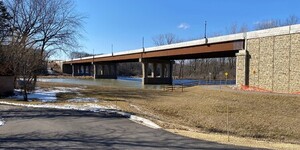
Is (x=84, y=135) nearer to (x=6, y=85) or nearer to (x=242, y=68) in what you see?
(x=6, y=85)

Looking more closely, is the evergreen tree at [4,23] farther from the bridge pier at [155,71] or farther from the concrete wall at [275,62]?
the bridge pier at [155,71]

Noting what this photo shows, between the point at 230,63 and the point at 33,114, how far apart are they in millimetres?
116133

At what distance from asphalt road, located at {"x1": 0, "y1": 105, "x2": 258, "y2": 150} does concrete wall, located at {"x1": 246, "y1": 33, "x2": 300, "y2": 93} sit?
20698 millimetres

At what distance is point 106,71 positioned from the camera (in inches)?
5384

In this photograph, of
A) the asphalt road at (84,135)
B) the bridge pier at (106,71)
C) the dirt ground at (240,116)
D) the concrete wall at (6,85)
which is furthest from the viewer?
the bridge pier at (106,71)

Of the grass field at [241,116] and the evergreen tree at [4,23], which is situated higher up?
the evergreen tree at [4,23]

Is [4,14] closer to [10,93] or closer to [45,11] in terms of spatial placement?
[45,11]

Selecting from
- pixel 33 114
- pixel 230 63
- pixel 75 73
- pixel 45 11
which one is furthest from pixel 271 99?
pixel 75 73

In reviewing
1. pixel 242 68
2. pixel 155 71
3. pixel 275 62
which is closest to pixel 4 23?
pixel 242 68

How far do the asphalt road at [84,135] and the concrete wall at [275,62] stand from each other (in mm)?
20698

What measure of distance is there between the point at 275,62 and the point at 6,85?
24132mm

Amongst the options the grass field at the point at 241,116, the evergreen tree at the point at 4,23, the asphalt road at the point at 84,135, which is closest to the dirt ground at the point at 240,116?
the grass field at the point at 241,116

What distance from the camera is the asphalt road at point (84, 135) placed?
912 centimetres

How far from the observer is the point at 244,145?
948 cm
